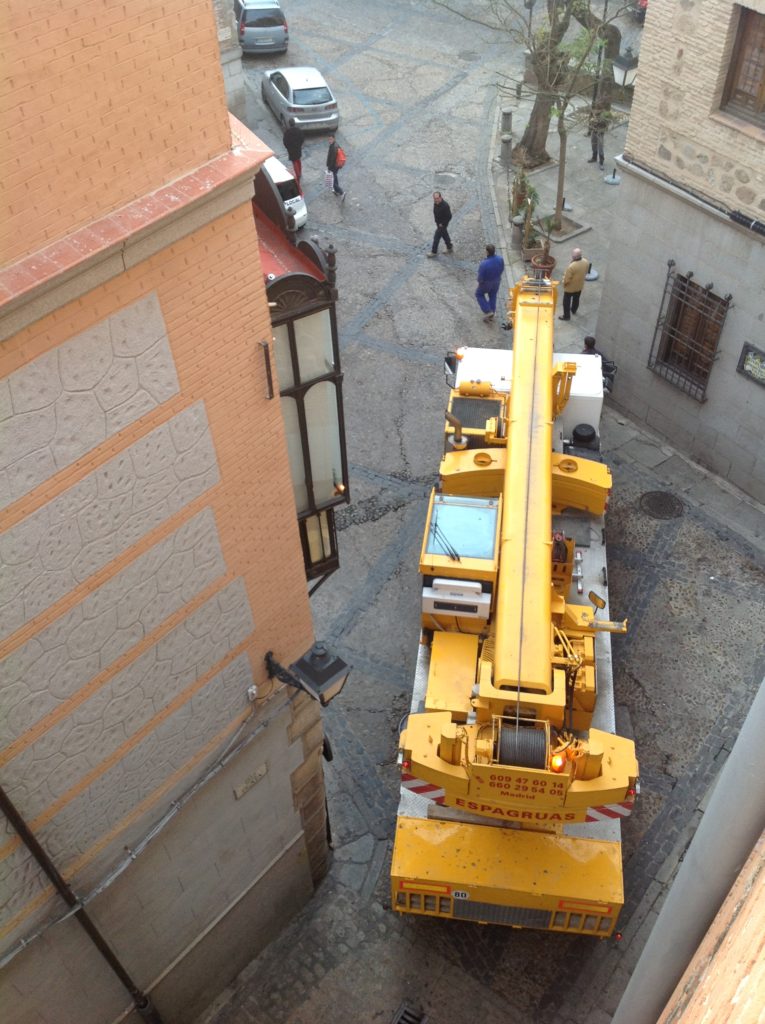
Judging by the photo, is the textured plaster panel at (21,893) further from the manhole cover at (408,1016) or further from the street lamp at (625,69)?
the street lamp at (625,69)

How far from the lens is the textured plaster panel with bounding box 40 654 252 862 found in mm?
7363

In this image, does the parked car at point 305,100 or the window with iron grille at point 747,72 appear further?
the parked car at point 305,100

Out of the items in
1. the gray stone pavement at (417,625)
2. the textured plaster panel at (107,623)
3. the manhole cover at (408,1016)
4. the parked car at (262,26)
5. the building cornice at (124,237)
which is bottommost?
the manhole cover at (408,1016)

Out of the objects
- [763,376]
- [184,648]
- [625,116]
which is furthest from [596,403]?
[625,116]

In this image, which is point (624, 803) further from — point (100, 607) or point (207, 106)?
point (207, 106)

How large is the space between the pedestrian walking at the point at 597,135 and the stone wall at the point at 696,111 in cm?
857

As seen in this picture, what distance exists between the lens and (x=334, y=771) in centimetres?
1272

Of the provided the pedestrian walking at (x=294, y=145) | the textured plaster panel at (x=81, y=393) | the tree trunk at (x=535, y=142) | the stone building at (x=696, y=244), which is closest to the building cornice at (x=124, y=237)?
the textured plaster panel at (x=81, y=393)

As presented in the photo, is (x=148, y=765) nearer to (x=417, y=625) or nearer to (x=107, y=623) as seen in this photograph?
(x=107, y=623)

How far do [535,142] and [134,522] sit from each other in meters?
21.2

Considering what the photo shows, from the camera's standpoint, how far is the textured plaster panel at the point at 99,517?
5793mm

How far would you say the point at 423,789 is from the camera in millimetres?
9781

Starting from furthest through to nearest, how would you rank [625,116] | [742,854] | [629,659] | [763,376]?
[625,116] < [763,376] < [629,659] < [742,854]

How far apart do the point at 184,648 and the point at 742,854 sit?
4.64m
